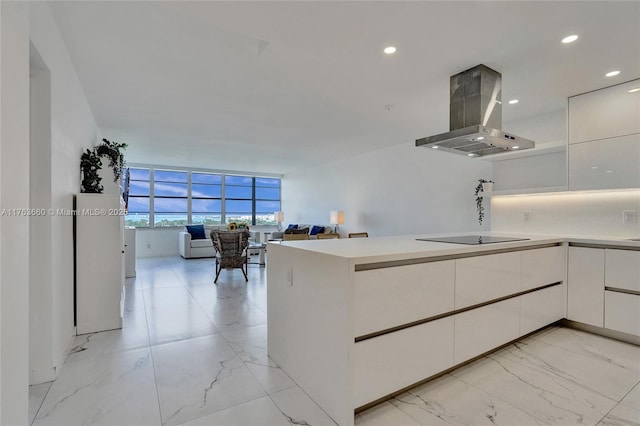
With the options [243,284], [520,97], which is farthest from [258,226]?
[520,97]

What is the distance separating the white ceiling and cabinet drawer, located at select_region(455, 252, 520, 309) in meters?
1.66

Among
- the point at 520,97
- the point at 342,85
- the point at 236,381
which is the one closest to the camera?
the point at 236,381

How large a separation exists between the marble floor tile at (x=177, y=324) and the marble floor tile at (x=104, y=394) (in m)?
0.42

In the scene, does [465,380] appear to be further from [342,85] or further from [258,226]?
[258,226]

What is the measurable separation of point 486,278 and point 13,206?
2.73 metres

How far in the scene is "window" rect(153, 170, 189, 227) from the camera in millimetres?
8703

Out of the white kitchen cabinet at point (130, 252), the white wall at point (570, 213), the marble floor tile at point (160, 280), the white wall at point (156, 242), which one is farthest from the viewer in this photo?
the white wall at point (156, 242)

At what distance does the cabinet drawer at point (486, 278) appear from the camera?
204 centimetres

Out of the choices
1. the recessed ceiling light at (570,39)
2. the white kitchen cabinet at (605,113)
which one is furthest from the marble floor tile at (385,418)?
the white kitchen cabinet at (605,113)

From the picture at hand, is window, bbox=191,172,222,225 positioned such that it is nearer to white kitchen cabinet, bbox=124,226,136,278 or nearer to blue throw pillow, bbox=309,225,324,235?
blue throw pillow, bbox=309,225,324,235

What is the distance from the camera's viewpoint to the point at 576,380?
2027mm

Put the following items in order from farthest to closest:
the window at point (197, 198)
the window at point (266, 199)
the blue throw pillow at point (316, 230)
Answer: the window at point (266, 199) < the window at point (197, 198) < the blue throw pillow at point (316, 230)

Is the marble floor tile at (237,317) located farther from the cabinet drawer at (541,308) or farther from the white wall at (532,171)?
the white wall at (532,171)

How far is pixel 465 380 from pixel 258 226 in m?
8.73
